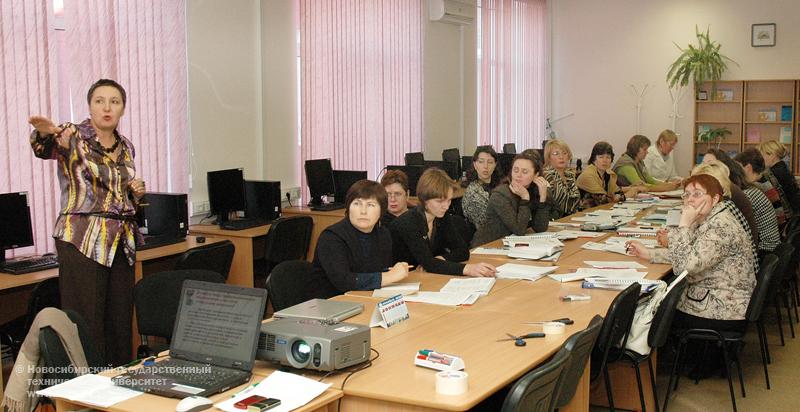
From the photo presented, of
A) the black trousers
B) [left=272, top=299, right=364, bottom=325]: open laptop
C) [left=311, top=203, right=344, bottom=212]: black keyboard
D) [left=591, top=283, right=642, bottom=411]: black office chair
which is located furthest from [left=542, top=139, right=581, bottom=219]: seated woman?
the black trousers

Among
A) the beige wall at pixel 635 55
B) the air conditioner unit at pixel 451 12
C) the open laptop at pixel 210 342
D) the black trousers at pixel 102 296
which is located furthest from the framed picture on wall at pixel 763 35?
the open laptop at pixel 210 342

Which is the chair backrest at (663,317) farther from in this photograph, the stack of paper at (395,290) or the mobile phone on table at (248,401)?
the mobile phone on table at (248,401)

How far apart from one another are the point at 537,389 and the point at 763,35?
10779 millimetres

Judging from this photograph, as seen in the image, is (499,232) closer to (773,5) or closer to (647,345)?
(647,345)

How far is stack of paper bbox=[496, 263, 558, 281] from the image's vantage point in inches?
178

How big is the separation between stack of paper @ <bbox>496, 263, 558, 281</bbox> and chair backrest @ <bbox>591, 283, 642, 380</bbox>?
26.2 inches

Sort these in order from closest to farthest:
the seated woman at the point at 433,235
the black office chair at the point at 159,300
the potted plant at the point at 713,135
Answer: the black office chair at the point at 159,300 → the seated woman at the point at 433,235 → the potted plant at the point at 713,135

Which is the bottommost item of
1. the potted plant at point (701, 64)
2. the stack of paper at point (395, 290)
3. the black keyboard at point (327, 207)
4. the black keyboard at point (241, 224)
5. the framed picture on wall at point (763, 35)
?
the stack of paper at point (395, 290)

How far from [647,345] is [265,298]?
6.71 ft

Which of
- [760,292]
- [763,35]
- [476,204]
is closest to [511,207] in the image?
[476,204]

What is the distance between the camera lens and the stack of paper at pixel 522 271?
453cm

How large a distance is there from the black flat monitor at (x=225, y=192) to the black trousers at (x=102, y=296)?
91.2 inches

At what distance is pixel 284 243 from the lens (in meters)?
6.15

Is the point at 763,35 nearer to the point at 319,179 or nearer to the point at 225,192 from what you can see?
the point at 319,179
